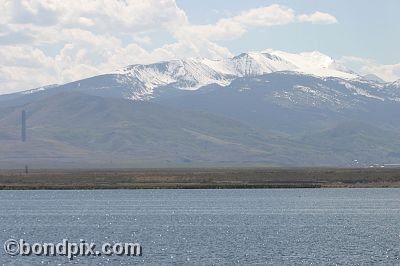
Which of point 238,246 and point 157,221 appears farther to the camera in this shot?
point 157,221

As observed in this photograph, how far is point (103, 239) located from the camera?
93812mm

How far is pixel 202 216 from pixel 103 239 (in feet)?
106

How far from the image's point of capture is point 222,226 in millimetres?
108188

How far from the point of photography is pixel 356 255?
260ft

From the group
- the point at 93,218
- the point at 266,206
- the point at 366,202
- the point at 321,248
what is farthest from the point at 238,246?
the point at 366,202

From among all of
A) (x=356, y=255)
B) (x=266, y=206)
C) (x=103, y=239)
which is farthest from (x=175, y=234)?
(x=266, y=206)

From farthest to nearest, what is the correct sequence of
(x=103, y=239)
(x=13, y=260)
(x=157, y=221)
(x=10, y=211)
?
(x=10, y=211) < (x=157, y=221) < (x=103, y=239) < (x=13, y=260)

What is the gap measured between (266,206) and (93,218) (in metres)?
29.4

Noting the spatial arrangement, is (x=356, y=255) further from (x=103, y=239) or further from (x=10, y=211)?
(x=10, y=211)

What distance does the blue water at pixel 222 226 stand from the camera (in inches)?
3076

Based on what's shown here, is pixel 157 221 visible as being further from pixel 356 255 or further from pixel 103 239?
pixel 356 255

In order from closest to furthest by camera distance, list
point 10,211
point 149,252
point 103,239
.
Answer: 1. point 149,252
2. point 103,239
3. point 10,211

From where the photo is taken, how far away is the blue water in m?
78.1

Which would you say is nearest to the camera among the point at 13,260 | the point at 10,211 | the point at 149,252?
the point at 13,260
